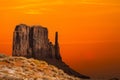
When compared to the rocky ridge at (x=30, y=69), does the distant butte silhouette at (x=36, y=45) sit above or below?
above

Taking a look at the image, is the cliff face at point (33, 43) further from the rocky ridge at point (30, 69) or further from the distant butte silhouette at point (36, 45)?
the rocky ridge at point (30, 69)

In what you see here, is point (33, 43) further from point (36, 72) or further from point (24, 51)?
point (36, 72)

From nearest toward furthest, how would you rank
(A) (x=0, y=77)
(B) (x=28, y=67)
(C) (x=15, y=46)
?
(A) (x=0, y=77) < (B) (x=28, y=67) < (C) (x=15, y=46)

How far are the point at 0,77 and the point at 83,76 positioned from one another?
6853cm

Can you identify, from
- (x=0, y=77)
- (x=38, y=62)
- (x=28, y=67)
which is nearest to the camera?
(x=0, y=77)

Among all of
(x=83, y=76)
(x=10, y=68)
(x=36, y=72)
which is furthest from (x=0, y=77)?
(x=83, y=76)

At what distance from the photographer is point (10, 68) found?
141000mm

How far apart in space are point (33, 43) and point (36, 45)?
1.65m

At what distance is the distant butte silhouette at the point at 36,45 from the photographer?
602 feet

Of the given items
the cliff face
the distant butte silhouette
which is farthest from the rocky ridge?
the cliff face

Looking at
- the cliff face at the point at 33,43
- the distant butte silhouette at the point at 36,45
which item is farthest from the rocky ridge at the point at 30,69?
the cliff face at the point at 33,43

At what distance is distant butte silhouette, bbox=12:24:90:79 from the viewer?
183375mm

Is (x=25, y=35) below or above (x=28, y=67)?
above

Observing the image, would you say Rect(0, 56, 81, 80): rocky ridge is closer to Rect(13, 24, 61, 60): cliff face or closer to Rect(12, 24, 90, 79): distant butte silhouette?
Rect(12, 24, 90, 79): distant butte silhouette
